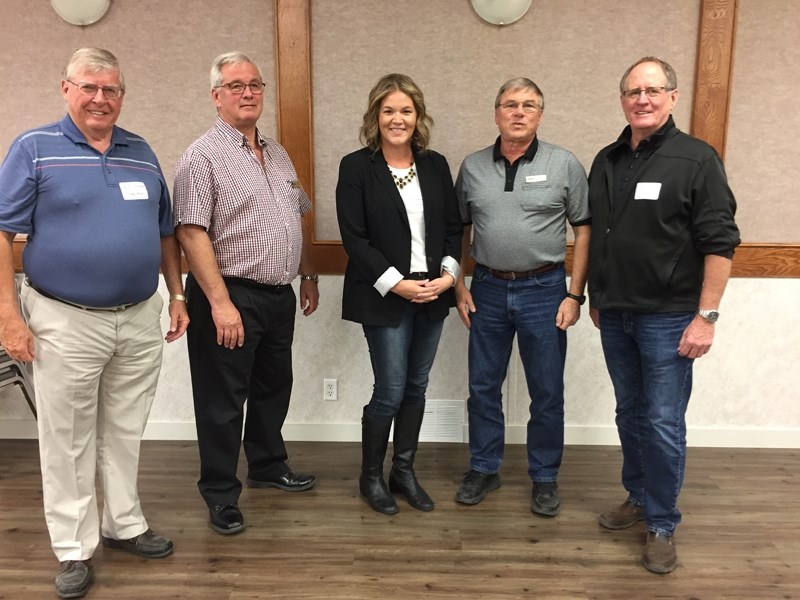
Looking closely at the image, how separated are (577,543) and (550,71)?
2142 mm

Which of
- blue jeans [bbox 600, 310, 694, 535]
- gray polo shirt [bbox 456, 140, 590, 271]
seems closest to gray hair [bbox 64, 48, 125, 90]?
gray polo shirt [bbox 456, 140, 590, 271]

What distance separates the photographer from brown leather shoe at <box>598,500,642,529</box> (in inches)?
96.1

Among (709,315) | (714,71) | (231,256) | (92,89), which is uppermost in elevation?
(714,71)

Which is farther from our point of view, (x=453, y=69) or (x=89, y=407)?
(x=453, y=69)

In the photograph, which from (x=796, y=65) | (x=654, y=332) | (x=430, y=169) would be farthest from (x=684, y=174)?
(x=796, y=65)

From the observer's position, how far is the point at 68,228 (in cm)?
189

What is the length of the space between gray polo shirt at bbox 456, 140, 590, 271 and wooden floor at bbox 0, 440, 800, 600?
1050 millimetres

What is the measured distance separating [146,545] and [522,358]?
160 cm

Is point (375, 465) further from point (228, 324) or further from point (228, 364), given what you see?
point (228, 324)

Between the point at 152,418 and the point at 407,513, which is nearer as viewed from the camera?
the point at 407,513

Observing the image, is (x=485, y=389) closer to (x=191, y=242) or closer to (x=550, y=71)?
(x=191, y=242)

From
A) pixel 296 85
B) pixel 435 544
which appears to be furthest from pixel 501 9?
pixel 435 544

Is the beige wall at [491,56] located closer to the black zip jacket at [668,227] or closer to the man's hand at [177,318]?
the black zip jacket at [668,227]

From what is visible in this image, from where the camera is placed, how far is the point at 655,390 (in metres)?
2.16
